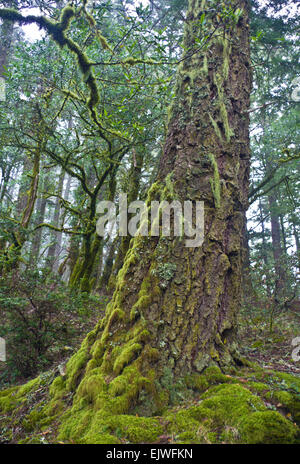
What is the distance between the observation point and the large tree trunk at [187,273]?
2.30 m

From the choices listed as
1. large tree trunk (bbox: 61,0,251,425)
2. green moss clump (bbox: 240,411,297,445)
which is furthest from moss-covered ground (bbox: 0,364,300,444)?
large tree trunk (bbox: 61,0,251,425)

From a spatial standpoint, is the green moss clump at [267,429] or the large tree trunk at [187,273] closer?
the green moss clump at [267,429]

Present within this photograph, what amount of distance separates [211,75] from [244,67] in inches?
26.4

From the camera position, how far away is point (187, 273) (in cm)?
268

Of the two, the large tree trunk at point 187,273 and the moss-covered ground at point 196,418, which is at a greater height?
the large tree trunk at point 187,273

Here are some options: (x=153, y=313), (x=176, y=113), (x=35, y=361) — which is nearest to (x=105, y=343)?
(x=153, y=313)

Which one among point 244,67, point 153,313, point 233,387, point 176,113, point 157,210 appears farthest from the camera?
point 244,67

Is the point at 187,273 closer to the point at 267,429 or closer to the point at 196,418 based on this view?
the point at 196,418

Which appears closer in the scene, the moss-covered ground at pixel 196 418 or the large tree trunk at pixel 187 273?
the moss-covered ground at pixel 196 418

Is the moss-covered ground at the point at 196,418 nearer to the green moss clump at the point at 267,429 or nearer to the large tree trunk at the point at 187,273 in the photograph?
the green moss clump at the point at 267,429

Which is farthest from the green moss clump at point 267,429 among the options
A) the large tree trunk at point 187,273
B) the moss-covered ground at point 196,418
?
the large tree trunk at point 187,273

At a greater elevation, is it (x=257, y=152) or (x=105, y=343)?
(x=257, y=152)
